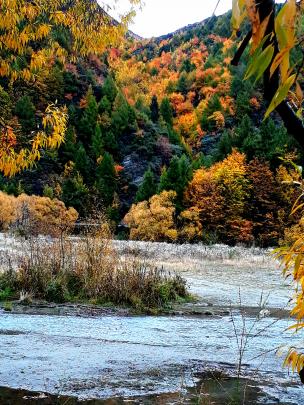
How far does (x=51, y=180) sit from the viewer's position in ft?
306

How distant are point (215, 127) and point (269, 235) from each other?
5637cm

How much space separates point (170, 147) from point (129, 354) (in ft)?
317

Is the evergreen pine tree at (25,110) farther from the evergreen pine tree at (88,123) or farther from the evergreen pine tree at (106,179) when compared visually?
the evergreen pine tree at (106,179)

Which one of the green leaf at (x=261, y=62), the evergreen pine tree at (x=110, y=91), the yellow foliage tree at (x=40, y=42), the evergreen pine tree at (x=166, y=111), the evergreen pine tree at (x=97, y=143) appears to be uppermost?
the evergreen pine tree at (x=110, y=91)

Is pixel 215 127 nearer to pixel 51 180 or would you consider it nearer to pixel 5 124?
pixel 51 180

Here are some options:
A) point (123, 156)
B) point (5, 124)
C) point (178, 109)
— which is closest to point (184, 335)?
point (5, 124)

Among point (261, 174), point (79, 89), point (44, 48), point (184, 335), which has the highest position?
point (79, 89)

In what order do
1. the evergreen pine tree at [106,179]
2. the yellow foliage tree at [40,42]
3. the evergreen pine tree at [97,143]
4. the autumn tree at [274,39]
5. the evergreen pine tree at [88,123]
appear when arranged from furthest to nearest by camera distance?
the evergreen pine tree at [88,123] < the evergreen pine tree at [97,143] < the evergreen pine tree at [106,179] < the yellow foliage tree at [40,42] < the autumn tree at [274,39]

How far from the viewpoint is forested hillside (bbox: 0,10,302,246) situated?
202ft

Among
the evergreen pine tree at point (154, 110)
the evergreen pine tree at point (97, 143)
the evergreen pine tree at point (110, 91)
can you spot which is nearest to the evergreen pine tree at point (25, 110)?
the evergreen pine tree at point (97, 143)

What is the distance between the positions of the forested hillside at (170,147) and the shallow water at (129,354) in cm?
255

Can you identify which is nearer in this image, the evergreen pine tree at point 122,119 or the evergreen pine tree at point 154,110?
the evergreen pine tree at point 122,119

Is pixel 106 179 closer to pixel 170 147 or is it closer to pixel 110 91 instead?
pixel 170 147

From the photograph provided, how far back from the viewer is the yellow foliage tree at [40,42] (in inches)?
220
